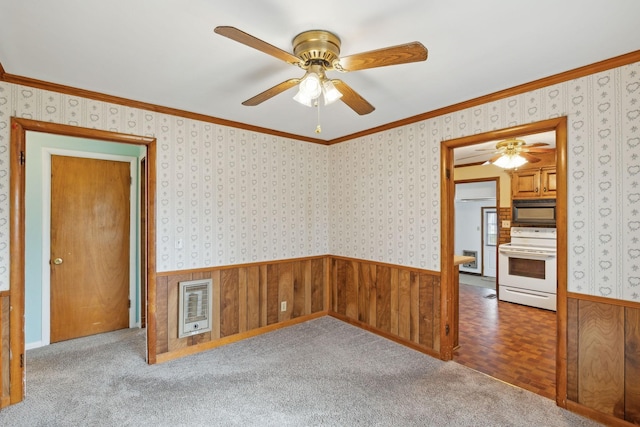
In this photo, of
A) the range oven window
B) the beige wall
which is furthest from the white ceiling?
the beige wall

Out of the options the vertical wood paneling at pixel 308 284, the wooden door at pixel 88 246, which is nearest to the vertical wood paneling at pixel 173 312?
the wooden door at pixel 88 246

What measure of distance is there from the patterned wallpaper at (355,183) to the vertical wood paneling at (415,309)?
18cm

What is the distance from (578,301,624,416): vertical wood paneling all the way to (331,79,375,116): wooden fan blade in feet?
6.69

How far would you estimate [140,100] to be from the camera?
2764 mm

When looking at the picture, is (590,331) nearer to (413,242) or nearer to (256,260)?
(413,242)

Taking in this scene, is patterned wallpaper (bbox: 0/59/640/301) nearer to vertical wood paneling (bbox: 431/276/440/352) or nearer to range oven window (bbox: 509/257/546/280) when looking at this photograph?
vertical wood paneling (bbox: 431/276/440/352)

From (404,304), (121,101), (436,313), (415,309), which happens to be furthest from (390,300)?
(121,101)

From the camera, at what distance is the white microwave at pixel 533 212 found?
15.5ft

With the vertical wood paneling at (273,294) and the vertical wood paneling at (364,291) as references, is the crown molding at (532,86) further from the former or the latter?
the vertical wood paneling at (273,294)

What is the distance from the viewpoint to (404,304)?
3289 mm

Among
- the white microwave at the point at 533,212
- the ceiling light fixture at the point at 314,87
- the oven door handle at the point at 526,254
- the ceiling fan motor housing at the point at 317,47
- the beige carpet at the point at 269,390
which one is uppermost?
the ceiling fan motor housing at the point at 317,47

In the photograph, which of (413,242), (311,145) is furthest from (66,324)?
(413,242)

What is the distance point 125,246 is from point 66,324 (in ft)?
3.21

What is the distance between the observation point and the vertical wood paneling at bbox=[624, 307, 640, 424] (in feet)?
6.43
